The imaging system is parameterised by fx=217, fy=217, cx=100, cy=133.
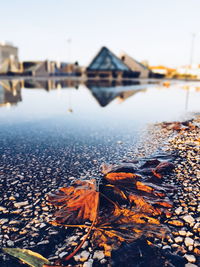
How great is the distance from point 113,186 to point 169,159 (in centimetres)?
175

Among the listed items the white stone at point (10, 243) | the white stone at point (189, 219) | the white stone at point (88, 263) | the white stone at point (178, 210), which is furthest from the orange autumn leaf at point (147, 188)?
the white stone at point (10, 243)

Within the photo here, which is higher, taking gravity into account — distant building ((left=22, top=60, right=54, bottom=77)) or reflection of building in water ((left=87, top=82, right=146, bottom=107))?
distant building ((left=22, top=60, right=54, bottom=77))

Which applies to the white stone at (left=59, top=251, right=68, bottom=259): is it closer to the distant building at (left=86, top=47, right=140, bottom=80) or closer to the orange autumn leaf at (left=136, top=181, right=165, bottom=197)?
the orange autumn leaf at (left=136, top=181, right=165, bottom=197)

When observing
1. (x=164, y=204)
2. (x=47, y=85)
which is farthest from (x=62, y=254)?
(x=47, y=85)

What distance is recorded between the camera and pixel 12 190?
9.92 feet

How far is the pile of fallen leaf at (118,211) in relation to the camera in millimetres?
2025

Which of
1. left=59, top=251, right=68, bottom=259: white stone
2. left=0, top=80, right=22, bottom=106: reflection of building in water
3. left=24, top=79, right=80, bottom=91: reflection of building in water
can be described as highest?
left=24, top=79, right=80, bottom=91: reflection of building in water

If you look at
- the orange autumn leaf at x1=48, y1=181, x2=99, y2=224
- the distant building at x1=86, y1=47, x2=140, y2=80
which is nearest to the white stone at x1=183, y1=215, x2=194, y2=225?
the orange autumn leaf at x1=48, y1=181, x2=99, y2=224

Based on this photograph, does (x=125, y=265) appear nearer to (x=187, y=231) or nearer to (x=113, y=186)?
(x=187, y=231)

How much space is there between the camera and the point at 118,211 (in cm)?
250

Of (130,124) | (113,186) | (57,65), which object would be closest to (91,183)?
(113,186)

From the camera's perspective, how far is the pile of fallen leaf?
6.64 feet

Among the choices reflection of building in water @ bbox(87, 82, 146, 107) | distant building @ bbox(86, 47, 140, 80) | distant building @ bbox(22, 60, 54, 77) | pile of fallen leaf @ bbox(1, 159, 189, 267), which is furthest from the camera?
distant building @ bbox(22, 60, 54, 77)

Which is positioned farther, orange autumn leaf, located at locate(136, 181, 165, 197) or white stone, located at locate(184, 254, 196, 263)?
orange autumn leaf, located at locate(136, 181, 165, 197)
